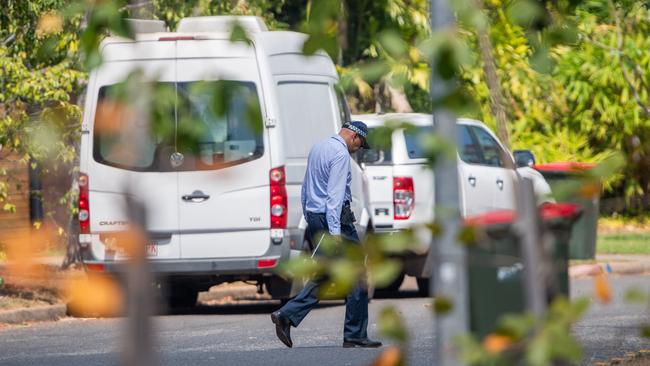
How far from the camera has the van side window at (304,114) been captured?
1366 centimetres

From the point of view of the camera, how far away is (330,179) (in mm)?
10586

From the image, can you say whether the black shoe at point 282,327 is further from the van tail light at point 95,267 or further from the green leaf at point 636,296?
the green leaf at point 636,296

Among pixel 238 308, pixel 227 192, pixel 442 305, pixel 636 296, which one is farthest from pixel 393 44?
pixel 238 308

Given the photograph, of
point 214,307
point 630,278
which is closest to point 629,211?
point 630,278

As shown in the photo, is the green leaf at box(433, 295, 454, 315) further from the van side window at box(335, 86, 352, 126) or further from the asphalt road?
the van side window at box(335, 86, 352, 126)

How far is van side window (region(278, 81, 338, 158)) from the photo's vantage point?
13.7 metres

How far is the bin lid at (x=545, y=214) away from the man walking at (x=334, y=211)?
401 centimetres

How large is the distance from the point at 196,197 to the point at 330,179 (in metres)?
3.05

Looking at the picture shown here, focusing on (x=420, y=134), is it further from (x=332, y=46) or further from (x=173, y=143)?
(x=173, y=143)

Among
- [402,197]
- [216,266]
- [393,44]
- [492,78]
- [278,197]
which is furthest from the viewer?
[402,197]

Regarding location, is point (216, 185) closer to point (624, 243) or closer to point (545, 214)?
point (545, 214)

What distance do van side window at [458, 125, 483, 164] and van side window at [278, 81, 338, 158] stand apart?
240 cm

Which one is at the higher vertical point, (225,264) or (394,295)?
(225,264)

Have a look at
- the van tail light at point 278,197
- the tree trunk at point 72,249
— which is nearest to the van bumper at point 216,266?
the van tail light at point 278,197
